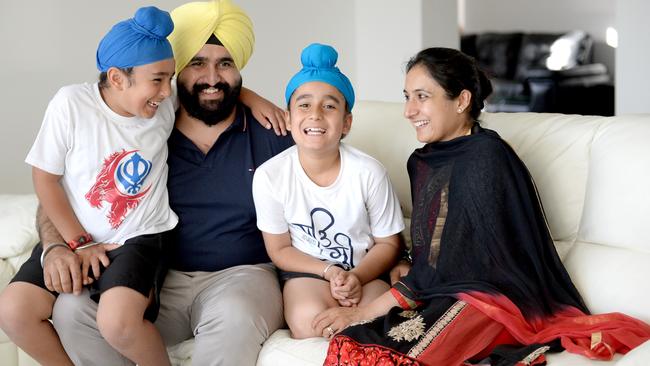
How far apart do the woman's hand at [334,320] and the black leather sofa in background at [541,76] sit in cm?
556

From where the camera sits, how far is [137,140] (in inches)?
107

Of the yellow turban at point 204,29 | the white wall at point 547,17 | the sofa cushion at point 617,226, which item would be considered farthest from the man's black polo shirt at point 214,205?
the white wall at point 547,17

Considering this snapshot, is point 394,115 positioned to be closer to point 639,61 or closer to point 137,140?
point 137,140

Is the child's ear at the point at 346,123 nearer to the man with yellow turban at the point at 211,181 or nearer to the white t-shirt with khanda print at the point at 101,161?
the man with yellow turban at the point at 211,181

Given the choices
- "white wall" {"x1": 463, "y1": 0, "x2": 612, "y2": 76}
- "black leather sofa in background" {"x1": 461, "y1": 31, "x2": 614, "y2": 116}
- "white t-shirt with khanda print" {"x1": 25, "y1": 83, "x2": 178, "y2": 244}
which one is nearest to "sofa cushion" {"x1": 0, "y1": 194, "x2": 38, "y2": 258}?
"white t-shirt with khanda print" {"x1": 25, "y1": 83, "x2": 178, "y2": 244}

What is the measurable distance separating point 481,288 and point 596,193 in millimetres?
454

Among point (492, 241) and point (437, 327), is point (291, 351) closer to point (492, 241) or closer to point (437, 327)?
point (437, 327)

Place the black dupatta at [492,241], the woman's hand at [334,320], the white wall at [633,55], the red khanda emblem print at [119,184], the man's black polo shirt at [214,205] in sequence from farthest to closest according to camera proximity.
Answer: the white wall at [633,55] → the man's black polo shirt at [214,205] → the red khanda emblem print at [119,184] → the woman's hand at [334,320] → the black dupatta at [492,241]

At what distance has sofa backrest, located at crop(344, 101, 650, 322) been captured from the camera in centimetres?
237

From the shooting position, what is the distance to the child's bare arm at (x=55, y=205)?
8.64ft

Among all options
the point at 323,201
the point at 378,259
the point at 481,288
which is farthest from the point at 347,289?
the point at 481,288

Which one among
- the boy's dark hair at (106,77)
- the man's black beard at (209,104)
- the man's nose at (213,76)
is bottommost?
the man's black beard at (209,104)

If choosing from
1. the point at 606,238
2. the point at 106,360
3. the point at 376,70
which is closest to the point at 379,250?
the point at 606,238

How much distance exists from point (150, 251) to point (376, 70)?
3168 mm
